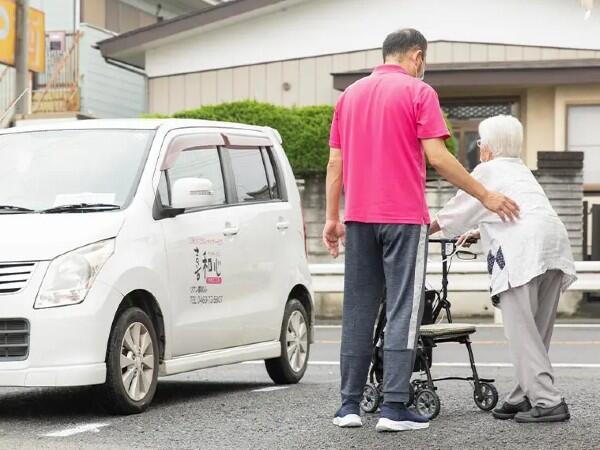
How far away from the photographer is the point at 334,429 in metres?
7.23

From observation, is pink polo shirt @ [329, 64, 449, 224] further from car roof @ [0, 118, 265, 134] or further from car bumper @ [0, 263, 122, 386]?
car roof @ [0, 118, 265, 134]

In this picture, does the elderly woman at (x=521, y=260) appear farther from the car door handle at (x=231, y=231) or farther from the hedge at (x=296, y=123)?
the hedge at (x=296, y=123)

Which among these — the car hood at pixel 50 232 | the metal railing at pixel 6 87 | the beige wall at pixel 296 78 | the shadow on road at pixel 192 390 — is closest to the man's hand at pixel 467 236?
the car hood at pixel 50 232

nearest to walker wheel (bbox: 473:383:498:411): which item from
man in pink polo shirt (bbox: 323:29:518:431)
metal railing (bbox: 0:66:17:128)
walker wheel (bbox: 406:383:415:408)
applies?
walker wheel (bbox: 406:383:415:408)

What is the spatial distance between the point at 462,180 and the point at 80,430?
241 centimetres

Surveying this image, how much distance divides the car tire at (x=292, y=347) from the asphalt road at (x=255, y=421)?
0.36 feet

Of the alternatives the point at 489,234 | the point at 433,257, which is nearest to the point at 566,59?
the point at 433,257

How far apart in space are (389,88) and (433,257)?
1287cm

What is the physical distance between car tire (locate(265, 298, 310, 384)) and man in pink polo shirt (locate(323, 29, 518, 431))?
2.90 meters

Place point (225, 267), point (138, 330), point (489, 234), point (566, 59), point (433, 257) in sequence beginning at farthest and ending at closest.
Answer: point (566, 59) → point (433, 257) → point (225, 267) → point (138, 330) → point (489, 234)

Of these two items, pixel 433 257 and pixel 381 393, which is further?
pixel 433 257

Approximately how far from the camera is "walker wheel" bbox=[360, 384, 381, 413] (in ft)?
25.6

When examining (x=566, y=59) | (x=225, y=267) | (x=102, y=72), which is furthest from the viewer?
(x=102, y=72)

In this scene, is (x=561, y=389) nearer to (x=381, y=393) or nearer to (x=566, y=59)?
(x=381, y=393)
